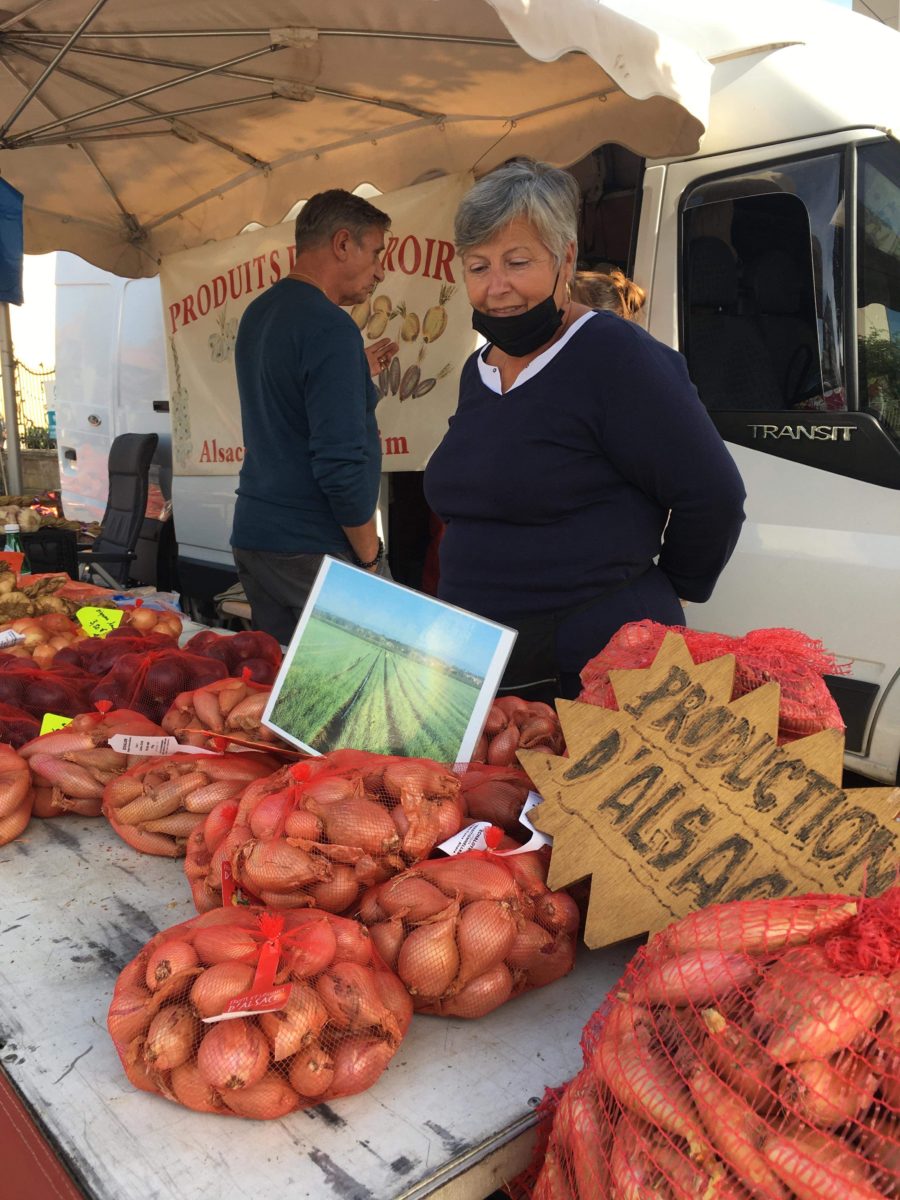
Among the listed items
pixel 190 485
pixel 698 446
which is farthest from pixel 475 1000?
pixel 190 485

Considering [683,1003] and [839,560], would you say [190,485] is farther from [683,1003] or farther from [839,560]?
[683,1003]

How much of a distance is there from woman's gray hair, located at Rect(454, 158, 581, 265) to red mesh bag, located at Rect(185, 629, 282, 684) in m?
1.04

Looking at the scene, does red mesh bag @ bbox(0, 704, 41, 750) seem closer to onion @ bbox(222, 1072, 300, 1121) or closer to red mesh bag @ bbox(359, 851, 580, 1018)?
red mesh bag @ bbox(359, 851, 580, 1018)

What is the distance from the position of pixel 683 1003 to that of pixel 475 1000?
0.99ft

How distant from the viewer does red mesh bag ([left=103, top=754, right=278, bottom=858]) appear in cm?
152

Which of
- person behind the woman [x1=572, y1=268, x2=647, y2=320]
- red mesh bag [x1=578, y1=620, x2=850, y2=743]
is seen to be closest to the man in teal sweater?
person behind the woman [x1=572, y1=268, x2=647, y2=320]

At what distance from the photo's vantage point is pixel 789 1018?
31.9 inches

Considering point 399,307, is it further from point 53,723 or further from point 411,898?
point 411,898

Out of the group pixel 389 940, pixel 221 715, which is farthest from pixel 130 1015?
pixel 221 715

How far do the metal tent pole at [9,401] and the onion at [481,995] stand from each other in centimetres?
623

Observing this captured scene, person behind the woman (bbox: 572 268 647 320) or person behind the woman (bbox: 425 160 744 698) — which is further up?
person behind the woman (bbox: 572 268 647 320)

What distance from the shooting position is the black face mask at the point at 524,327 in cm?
195

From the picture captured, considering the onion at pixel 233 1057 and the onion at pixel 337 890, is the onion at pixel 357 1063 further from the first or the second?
the onion at pixel 337 890

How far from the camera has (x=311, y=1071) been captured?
958 mm
